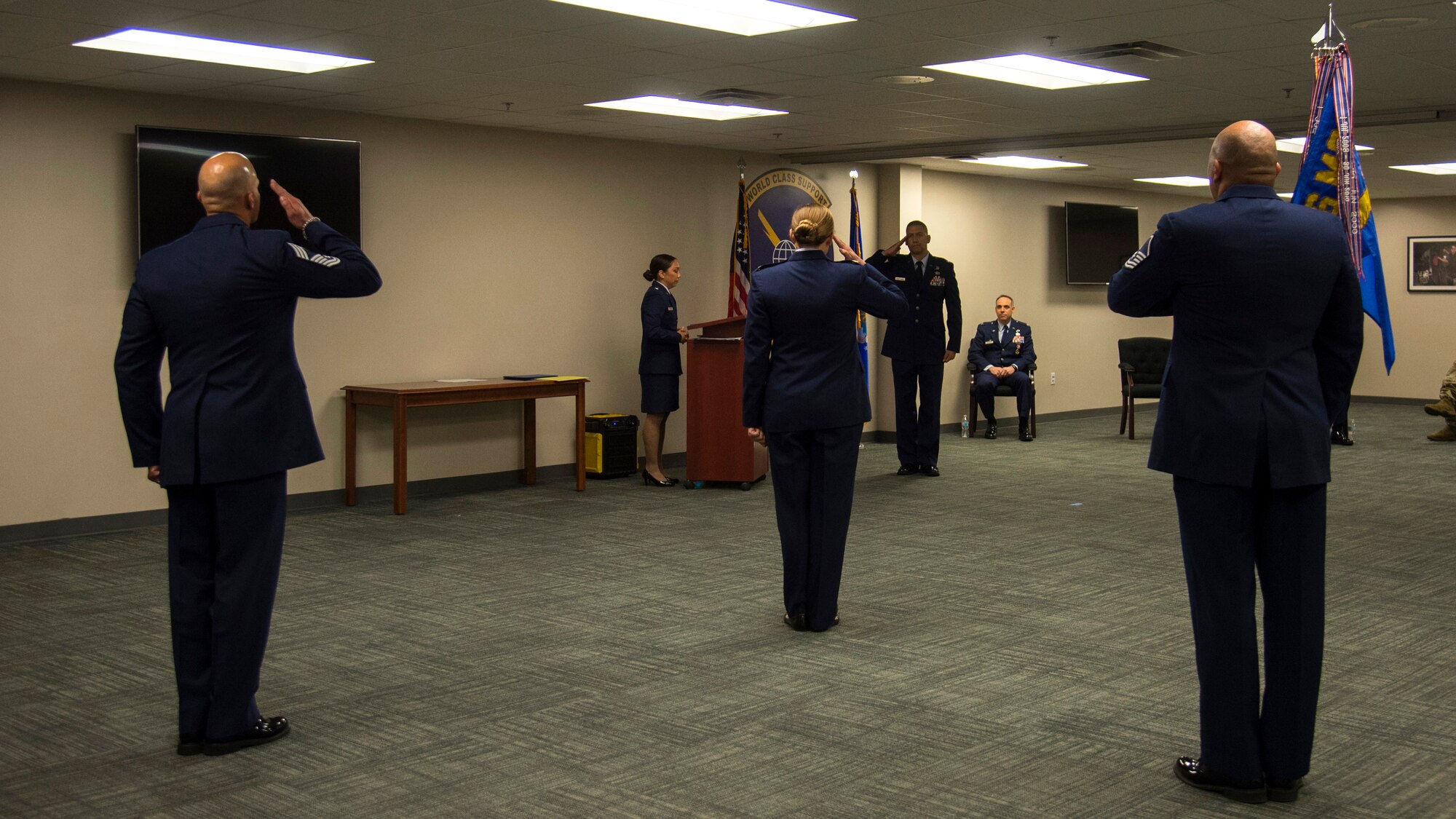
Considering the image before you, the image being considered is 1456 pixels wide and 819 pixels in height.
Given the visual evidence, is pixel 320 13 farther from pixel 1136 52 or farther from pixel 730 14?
pixel 1136 52

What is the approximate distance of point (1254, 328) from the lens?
10.8 ft

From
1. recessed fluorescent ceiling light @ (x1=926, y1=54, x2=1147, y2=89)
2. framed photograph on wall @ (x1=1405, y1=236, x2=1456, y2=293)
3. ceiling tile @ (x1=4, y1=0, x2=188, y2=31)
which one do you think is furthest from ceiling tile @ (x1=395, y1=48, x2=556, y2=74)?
framed photograph on wall @ (x1=1405, y1=236, x2=1456, y2=293)

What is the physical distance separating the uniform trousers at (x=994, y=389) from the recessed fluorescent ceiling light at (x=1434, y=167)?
432 centimetres

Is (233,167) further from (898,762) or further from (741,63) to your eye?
(741,63)

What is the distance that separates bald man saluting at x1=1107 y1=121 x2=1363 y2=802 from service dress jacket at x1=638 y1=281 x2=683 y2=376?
6.26 meters

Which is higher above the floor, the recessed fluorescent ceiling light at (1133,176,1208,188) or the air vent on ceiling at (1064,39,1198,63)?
the recessed fluorescent ceiling light at (1133,176,1208,188)

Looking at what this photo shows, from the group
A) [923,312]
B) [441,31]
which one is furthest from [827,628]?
[923,312]

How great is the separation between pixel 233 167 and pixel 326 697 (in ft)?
5.73

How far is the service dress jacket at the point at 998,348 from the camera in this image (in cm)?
1341

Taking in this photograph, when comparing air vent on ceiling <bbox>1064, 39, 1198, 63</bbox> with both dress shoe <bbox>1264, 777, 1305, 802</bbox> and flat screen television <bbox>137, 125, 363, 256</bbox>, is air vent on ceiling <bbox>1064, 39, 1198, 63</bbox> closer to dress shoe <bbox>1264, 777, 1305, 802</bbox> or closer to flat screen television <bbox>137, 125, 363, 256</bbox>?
dress shoe <bbox>1264, 777, 1305, 802</bbox>

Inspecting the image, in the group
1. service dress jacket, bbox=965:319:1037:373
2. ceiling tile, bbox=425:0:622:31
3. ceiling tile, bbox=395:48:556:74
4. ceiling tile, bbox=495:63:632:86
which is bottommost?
service dress jacket, bbox=965:319:1037:373

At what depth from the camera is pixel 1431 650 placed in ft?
16.2

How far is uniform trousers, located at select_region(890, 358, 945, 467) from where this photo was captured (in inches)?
398

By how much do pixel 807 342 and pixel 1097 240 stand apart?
11.3 metres
